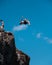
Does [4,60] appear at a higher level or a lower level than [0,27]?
lower

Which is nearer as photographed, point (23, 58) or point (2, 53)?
point (2, 53)

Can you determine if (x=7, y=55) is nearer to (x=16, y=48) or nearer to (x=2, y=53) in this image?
(x=2, y=53)

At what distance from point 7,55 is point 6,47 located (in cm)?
237

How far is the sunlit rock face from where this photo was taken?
366 feet

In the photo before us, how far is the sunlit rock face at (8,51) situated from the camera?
11162 centimetres

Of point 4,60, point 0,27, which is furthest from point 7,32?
point 4,60

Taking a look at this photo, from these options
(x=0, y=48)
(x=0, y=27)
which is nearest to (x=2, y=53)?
(x=0, y=48)

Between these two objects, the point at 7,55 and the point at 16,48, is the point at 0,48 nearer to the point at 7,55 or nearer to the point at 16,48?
the point at 7,55

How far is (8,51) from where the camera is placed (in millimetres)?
112812

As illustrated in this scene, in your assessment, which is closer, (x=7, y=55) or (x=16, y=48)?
(x=7, y=55)

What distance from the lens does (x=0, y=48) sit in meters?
111

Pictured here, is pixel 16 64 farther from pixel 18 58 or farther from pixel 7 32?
pixel 7 32

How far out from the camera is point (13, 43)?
114000 mm

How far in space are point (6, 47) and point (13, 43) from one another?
2.87m
